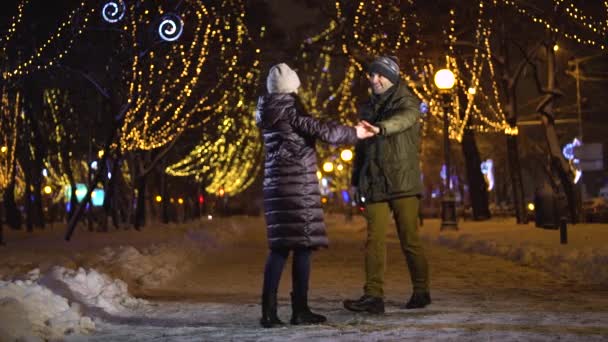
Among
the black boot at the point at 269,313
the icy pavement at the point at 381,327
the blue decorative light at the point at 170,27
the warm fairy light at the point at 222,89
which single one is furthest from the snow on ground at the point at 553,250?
the warm fairy light at the point at 222,89

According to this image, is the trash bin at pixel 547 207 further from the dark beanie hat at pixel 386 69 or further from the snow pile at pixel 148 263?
the dark beanie hat at pixel 386 69

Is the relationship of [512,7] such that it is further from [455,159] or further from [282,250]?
[455,159]

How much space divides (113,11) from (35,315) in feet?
54.0

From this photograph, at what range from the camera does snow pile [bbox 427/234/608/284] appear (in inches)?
468

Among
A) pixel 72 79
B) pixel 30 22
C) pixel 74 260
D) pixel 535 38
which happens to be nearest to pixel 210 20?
pixel 72 79

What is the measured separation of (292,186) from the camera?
25.2 feet

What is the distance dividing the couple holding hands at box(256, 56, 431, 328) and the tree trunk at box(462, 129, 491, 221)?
1105 inches

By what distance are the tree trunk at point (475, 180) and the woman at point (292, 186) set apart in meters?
29.2

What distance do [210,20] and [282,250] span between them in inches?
924

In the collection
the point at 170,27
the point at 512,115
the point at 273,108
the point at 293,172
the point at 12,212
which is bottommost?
the point at 293,172

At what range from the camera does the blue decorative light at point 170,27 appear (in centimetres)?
2322

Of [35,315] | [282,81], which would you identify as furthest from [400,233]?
[35,315]

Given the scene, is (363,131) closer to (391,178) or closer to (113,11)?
(391,178)

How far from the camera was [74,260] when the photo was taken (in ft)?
49.9
